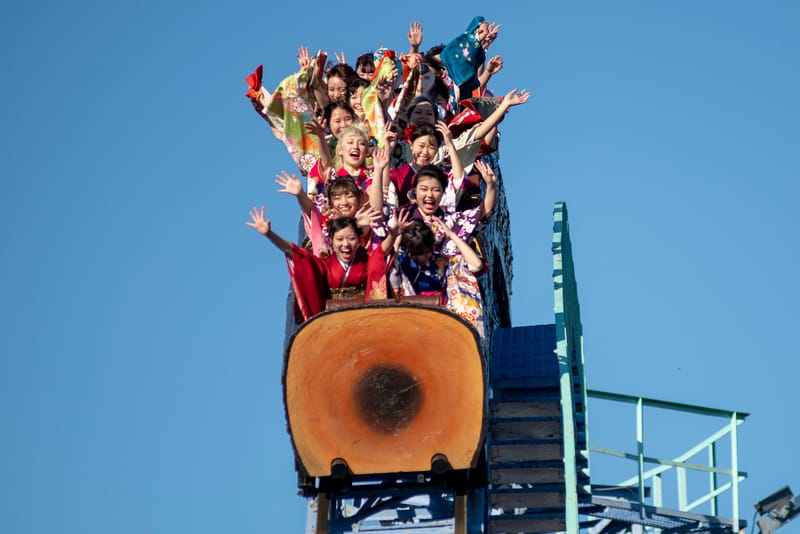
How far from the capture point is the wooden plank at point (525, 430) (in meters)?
19.9

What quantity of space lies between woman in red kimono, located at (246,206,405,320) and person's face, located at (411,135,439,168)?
124 cm

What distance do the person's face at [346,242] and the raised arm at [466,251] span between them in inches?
36.3

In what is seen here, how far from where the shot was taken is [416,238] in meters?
18.6

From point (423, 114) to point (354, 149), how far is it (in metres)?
1.63

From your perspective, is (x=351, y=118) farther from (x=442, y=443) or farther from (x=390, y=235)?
(x=442, y=443)

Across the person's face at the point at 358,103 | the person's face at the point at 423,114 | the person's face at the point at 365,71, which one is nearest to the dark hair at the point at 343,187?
the person's face at the point at 423,114

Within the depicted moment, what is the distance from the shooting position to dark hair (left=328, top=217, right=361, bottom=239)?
1834cm

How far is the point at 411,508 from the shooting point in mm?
19078

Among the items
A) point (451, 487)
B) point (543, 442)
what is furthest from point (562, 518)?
point (451, 487)

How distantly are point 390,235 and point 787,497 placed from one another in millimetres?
4934

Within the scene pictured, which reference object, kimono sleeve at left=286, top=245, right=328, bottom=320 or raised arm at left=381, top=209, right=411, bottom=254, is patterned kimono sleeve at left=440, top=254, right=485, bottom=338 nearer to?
raised arm at left=381, top=209, right=411, bottom=254

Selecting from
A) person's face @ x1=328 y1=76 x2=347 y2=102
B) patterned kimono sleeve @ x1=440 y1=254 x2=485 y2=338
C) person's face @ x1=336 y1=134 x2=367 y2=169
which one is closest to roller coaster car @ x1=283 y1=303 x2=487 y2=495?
patterned kimono sleeve @ x1=440 y1=254 x2=485 y2=338

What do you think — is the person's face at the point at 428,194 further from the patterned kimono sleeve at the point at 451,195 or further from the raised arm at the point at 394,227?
the patterned kimono sleeve at the point at 451,195

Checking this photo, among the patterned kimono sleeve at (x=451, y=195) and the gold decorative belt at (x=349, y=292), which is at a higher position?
the patterned kimono sleeve at (x=451, y=195)
